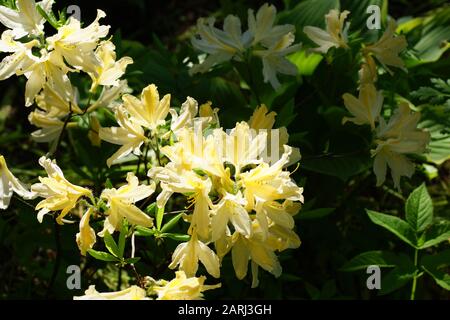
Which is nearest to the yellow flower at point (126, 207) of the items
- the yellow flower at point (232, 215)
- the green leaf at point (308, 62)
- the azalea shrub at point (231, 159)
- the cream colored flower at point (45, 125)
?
the azalea shrub at point (231, 159)

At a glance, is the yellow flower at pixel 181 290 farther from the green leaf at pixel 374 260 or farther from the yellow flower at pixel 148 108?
the green leaf at pixel 374 260

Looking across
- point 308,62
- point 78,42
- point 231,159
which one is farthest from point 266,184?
point 308,62

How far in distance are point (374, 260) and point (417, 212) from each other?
0.43 feet

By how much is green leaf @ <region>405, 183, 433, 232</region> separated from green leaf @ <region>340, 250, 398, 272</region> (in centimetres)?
8

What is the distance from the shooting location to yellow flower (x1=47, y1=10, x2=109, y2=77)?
1.13 m

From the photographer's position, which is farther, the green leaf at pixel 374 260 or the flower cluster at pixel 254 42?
the flower cluster at pixel 254 42

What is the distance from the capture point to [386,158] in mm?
1384

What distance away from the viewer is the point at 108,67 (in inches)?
49.8

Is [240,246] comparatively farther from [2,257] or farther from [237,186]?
[2,257]

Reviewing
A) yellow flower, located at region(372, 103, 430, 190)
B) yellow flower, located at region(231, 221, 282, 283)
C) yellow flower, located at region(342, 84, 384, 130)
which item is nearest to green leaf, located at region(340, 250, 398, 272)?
yellow flower, located at region(372, 103, 430, 190)

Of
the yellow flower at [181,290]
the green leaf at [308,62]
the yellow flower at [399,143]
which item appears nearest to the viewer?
the yellow flower at [181,290]

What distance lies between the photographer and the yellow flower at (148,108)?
118cm

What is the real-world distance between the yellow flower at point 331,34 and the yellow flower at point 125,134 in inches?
20.1
